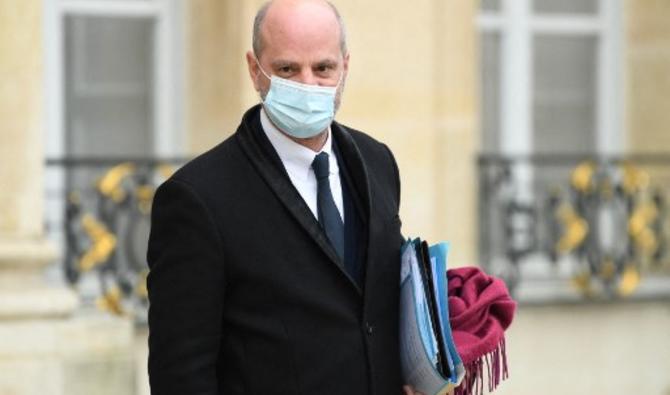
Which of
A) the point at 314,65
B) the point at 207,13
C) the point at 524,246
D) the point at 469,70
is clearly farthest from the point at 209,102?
the point at 314,65

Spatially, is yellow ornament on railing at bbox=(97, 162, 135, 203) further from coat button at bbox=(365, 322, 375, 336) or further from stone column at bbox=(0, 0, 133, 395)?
coat button at bbox=(365, 322, 375, 336)

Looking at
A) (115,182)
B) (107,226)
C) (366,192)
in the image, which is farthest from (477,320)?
(115,182)

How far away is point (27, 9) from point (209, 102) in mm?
1642

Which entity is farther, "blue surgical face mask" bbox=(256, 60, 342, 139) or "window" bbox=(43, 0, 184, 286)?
"window" bbox=(43, 0, 184, 286)

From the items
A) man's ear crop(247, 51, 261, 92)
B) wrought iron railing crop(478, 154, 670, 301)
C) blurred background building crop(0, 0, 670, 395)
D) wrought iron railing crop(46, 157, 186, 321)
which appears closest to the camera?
man's ear crop(247, 51, 261, 92)

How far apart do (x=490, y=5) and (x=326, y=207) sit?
7.27 m

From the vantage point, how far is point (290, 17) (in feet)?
11.3

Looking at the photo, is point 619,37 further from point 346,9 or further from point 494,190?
point 346,9

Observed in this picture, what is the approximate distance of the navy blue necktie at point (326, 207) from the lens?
3562 mm

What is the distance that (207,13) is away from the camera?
9.34 m

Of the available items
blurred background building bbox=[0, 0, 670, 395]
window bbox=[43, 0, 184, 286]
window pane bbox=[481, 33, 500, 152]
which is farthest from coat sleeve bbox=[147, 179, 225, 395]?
window pane bbox=[481, 33, 500, 152]

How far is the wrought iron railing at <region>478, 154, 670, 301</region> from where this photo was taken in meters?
9.91

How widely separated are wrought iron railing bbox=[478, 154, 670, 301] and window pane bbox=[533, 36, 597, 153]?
468 millimetres

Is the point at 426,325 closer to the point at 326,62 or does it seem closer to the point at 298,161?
the point at 298,161
